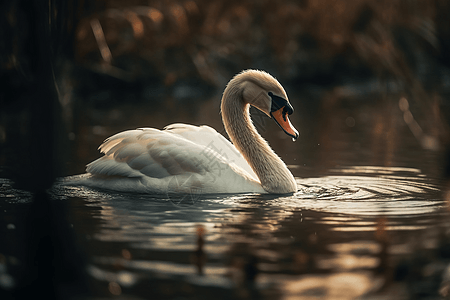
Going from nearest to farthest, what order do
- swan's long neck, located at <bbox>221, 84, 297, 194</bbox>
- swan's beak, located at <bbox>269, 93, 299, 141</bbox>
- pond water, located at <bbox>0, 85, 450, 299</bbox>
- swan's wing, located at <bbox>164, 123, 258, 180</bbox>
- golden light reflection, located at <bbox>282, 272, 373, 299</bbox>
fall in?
golden light reflection, located at <bbox>282, 272, 373, 299</bbox>
pond water, located at <bbox>0, 85, 450, 299</bbox>
swan's beak, located at <bbox>269, 93, 299, 141</bbox>
swan's long neck, located at <bbox>221, 84, 297, 194</bbox>
swan's wing, located at <bbox>164, 123, 258, 180</bbox>

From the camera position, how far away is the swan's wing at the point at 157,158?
6.29m

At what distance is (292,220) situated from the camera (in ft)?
16.8

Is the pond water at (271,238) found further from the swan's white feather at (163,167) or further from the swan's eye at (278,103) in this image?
the swan's eye at (278,103)

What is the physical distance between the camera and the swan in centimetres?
629

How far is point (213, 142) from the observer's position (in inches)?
276

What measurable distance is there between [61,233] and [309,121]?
10.6m

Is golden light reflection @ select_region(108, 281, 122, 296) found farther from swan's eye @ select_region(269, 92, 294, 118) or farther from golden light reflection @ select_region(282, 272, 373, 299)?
swan's eye @ select_region(269, 92, 294, 118)

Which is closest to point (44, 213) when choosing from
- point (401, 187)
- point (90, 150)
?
point (401, 187)

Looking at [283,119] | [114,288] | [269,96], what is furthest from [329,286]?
[269,96]

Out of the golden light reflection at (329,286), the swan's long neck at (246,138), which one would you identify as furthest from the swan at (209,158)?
the golden light reflection at (329,286)

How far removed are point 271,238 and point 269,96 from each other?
2496mm

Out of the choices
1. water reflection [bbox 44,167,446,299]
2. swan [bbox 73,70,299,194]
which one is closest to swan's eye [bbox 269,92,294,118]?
swan [bbox 73,70,299,194]

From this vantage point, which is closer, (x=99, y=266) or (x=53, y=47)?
(x=53, y=47)

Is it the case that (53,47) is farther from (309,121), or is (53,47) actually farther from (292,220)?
(309,121)
